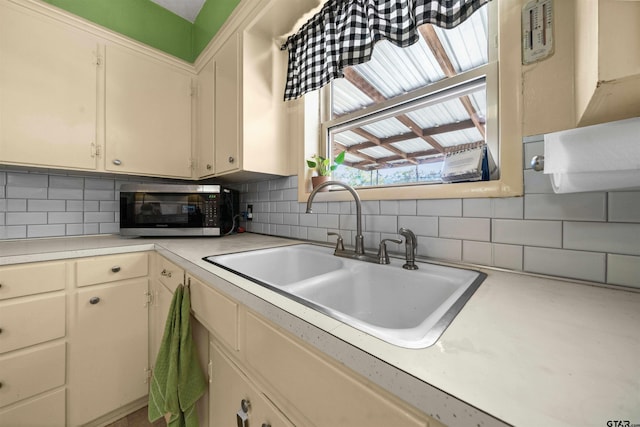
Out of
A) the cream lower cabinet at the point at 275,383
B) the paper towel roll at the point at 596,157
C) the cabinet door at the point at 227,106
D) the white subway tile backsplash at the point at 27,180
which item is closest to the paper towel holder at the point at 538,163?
the paper towel roll at the point at 596,157

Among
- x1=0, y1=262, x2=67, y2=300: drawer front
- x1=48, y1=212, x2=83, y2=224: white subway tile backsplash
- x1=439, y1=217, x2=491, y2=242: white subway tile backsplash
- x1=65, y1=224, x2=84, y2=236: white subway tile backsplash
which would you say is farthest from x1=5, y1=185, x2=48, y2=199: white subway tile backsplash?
x1=439, y1=217, x2=491, y2=242: white subway tile backsplash

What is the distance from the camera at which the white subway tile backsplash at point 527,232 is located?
707 millimetres

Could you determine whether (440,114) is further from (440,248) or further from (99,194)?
(99,194)

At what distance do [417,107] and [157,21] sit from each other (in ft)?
6.93

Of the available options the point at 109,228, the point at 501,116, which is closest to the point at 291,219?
the point at 501,116

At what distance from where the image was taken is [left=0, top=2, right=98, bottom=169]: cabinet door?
1.26 metres

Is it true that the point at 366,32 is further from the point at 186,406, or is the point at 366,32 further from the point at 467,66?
the point at 186,406

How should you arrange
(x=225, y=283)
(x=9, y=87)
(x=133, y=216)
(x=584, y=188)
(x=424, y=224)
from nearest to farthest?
1. (x=584, y=188)
2. (x=225, y=283)
3. (x=424, y=224)
4. (x=9, y=87)
5. (x=133, y=216)

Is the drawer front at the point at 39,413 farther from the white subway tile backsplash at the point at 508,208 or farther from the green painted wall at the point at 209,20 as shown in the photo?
the green painted wall at the point at 209,20

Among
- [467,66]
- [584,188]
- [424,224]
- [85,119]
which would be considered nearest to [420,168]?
[424,224]

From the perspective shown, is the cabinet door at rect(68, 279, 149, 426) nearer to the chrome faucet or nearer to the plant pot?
the plant pot

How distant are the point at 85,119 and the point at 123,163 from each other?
0.98 feet

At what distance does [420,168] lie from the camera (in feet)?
3.74

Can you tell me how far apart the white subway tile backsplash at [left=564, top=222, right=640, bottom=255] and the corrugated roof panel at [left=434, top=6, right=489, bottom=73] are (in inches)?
28.4
